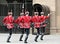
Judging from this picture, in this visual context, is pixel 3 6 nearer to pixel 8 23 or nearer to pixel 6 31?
pixel 6 31

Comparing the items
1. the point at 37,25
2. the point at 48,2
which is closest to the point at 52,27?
the point at 48,2

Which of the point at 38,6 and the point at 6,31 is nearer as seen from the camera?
the point at 38,6

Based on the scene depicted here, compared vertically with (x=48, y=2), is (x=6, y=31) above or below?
below

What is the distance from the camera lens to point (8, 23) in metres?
16.6

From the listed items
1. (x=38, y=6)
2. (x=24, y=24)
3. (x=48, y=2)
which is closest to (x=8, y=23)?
(x=24, y=24)

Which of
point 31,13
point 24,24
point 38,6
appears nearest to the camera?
point 24,24

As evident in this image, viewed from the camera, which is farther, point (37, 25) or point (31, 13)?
point (31, 13)

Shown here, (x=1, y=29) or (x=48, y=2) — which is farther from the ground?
(x=48, y=2)

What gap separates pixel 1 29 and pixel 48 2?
444cm

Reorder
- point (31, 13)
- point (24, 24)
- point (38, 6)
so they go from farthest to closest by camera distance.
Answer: point (31, 13)
point (38, 6)
point (24, 24)

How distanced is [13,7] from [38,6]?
2.84m

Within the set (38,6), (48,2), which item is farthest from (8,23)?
(48,2)

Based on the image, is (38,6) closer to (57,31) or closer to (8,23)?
(57,31)

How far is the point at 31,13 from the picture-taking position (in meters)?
23.1
